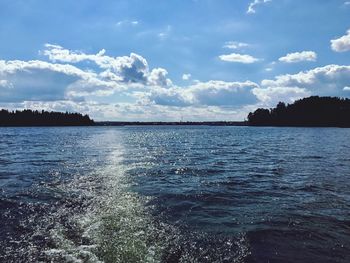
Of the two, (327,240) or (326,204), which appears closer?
(327,240)

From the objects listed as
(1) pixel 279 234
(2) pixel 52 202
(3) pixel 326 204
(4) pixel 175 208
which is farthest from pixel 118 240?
(3) pixel 326 204

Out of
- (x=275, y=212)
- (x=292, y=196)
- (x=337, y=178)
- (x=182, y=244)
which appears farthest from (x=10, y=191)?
(x=337, y=178)

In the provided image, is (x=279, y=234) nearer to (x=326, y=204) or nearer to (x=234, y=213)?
(x=234, y=213)

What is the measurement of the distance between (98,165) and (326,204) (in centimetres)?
2335

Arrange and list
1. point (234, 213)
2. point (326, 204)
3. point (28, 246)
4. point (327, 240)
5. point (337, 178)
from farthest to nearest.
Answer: point (337, 178) → point (326, 204) → point (234, 213) → point (327, 240) → point (28, 246)

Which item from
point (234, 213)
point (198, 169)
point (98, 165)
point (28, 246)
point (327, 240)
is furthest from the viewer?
point (98, 165)

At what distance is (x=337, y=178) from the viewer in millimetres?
25938

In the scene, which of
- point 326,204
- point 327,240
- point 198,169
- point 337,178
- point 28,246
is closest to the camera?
point 28,246

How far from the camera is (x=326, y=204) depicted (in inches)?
706

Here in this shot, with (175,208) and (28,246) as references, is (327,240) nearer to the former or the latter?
(175,208)

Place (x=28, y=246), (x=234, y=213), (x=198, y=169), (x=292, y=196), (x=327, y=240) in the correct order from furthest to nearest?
(x=198, y=169), (x=292, y=196), (x=234, y=213), (x=327, y=240), (x=28, y=246)

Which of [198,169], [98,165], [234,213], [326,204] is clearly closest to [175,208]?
[234,213]

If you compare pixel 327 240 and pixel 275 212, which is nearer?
pixel 327 240

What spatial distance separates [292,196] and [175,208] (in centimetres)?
740
